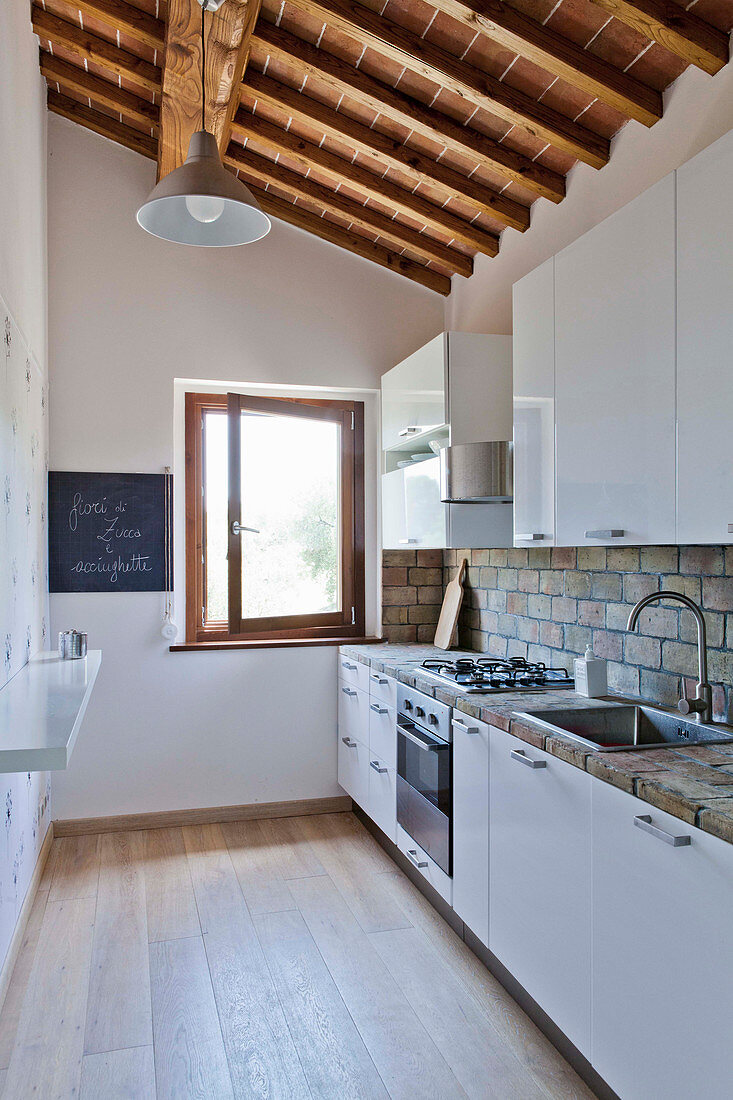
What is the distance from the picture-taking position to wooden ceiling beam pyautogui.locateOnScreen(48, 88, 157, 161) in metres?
3.70

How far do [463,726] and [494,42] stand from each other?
7.19 ft

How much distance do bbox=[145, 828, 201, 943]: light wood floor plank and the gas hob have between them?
1273 millimetres

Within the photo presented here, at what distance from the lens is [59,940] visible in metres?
2.80

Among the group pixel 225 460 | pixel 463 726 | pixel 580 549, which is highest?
pixel 225 460

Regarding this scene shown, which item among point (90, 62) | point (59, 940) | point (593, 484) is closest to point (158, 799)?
point (59, 940)

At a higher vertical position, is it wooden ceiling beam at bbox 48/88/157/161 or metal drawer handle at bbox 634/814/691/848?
wooden ceiling beam at bbox 48/88/157/161

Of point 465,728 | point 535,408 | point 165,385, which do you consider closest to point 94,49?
point 165,385

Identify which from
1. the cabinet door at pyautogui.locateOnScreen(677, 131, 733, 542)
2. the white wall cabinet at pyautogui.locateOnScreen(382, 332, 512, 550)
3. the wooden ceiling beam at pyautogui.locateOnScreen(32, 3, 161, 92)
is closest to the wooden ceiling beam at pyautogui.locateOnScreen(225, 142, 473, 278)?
the wooden ceiling beam at pyautogui.locateOnScreen(32, 3, 161, 92)

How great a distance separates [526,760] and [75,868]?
224 cm

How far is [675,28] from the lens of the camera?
2156mm

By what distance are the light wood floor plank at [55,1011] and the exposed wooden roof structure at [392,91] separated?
9.86 ft

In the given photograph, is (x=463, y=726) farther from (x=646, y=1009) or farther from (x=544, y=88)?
(x=544, y=88)

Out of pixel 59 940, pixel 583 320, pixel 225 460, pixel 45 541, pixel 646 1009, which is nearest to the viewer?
pixel 646 1009

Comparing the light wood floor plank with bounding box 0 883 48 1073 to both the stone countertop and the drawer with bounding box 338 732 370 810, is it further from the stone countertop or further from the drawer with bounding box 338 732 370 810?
the stone countertop
